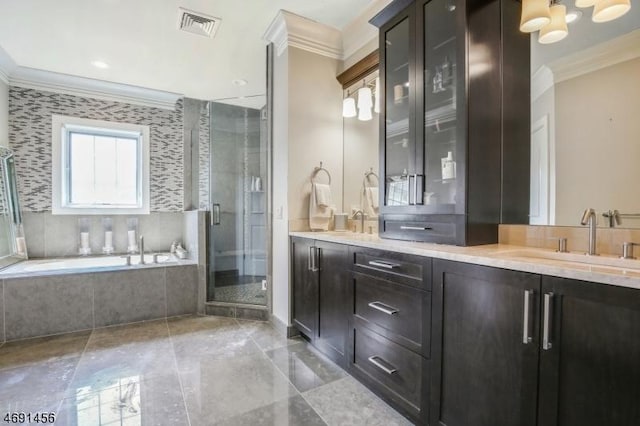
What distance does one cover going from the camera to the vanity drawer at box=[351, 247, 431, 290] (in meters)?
1.42

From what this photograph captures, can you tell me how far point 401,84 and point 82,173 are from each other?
403 centimetres

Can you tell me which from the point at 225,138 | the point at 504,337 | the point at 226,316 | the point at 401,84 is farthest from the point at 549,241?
the point at 225,138

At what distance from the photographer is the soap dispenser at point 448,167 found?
1.65 meters

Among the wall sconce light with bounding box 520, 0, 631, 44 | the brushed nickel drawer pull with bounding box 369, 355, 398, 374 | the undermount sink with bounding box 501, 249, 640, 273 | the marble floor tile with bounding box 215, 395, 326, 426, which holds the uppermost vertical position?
the wall sconce light with bounding box 520, 0, 631, 44

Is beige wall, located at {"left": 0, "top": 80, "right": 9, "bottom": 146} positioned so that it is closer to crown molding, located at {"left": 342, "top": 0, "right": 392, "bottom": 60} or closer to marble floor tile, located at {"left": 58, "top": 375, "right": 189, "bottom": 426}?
marble floor tile, located at {"left": 58, "top": 375, "right": 189, "bottom": 426}

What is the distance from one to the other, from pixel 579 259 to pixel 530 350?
523 millimetres

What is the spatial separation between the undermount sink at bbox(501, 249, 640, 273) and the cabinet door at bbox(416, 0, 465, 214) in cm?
39

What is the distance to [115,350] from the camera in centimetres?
236

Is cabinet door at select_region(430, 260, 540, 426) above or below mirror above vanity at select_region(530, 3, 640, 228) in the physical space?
below

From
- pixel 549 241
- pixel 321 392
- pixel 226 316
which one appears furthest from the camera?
pixel 226 316

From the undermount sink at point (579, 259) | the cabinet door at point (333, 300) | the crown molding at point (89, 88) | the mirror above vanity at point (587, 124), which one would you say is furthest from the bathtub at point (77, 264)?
the mirror above vanity at point (587, 124)

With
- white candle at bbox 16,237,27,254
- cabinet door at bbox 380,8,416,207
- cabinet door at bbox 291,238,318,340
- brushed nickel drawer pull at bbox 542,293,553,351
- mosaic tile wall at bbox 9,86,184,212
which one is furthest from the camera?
mosaic tile wall at bbox 9,86,184,212

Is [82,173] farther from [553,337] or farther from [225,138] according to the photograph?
[553,337]

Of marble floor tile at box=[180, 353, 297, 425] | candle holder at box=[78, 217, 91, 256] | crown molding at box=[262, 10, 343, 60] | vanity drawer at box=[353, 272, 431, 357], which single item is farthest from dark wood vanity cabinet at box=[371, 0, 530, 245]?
candle holder at box=[78, 217, 91, 256]
